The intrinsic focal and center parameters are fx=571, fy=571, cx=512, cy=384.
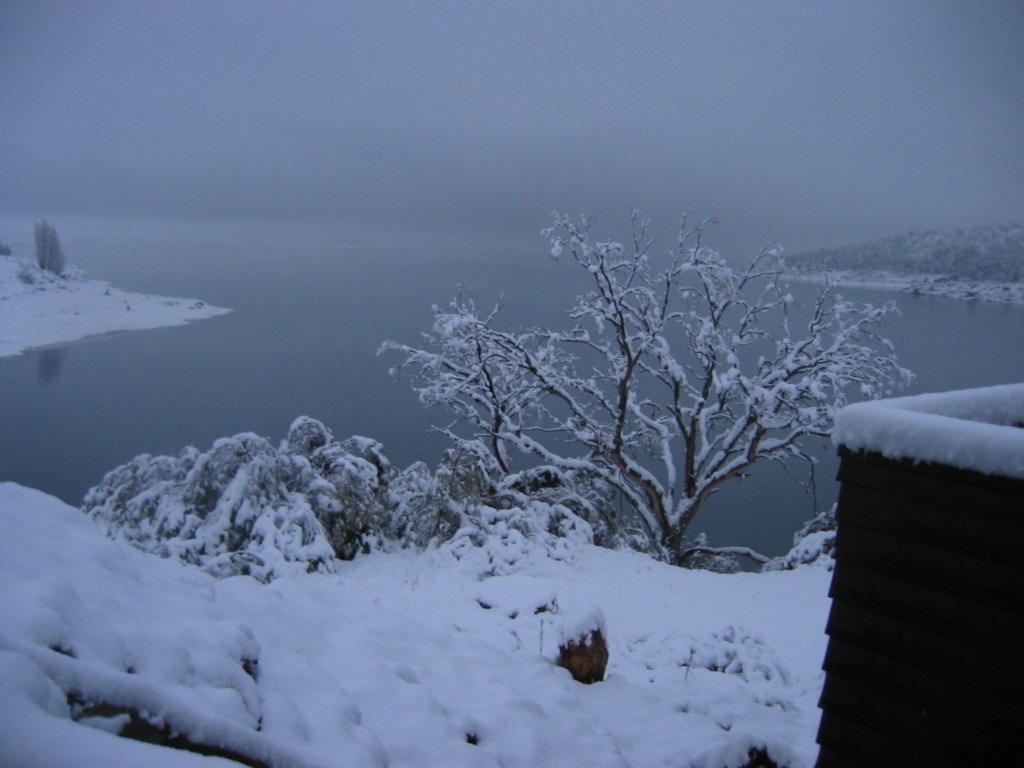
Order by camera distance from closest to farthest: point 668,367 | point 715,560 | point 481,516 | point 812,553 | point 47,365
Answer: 1. point 481,516
2. point 812,553
3. point 668,367
4. point 715,560
5. point 47,365

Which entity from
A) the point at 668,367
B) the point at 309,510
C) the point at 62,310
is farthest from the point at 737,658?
the point at 62,310

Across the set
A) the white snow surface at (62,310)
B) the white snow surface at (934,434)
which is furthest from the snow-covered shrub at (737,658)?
the white snow surface at (62,310)

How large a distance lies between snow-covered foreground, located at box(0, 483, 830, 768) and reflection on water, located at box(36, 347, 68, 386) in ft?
60.3

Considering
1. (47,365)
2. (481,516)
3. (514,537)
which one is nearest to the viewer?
(514,537)

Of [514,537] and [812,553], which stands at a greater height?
[514,537]

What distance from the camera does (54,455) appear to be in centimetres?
1450

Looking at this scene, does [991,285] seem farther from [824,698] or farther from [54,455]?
[54,455]

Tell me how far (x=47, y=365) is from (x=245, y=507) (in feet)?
53.2

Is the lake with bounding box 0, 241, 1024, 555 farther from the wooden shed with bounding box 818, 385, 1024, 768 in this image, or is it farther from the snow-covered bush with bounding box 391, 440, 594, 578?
the wooden shed with bounding box 818, 385, 1024, 768

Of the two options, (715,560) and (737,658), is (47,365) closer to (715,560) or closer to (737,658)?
(715,560)

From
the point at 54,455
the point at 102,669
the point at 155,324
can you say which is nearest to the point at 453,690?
the point at 102,669

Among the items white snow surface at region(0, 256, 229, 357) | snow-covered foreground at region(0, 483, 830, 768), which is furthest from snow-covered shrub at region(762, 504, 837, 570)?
white snow surface at region(0, 256, 229, 357)

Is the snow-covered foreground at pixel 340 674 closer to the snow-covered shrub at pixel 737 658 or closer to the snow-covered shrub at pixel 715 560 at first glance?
the snow-covered shrub at pixel 737 658

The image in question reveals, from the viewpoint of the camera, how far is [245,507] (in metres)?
7.34
